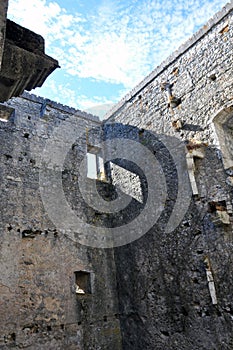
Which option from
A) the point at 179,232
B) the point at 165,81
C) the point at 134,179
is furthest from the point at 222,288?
the point at 165,81

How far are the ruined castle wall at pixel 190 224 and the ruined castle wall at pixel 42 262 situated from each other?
0.66m

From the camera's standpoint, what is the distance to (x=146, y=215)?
25.5 ft

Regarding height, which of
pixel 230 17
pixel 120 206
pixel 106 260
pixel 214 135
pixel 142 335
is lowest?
pixel 142 335

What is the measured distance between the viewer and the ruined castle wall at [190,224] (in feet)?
19.7

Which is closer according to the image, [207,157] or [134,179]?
[207,157]

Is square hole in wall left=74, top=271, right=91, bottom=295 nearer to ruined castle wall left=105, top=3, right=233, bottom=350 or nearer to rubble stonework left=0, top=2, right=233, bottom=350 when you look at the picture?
rubble stonework left=0, top=2, right=233, bottom=350

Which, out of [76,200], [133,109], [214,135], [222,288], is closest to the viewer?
[222,288]

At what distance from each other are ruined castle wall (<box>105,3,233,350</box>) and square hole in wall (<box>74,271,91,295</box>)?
2.93 feet

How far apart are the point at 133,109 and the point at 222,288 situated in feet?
18.0

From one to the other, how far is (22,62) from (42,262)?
5.35 m

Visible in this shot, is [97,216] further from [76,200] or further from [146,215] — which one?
[146,215]

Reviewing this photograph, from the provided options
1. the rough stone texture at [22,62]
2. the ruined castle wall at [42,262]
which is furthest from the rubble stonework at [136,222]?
the rough stone texture at [22,62]

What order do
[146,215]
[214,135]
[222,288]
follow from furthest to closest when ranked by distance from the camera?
[146,215] < [214,135] < [222,288]

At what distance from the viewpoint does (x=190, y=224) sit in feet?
21.9
